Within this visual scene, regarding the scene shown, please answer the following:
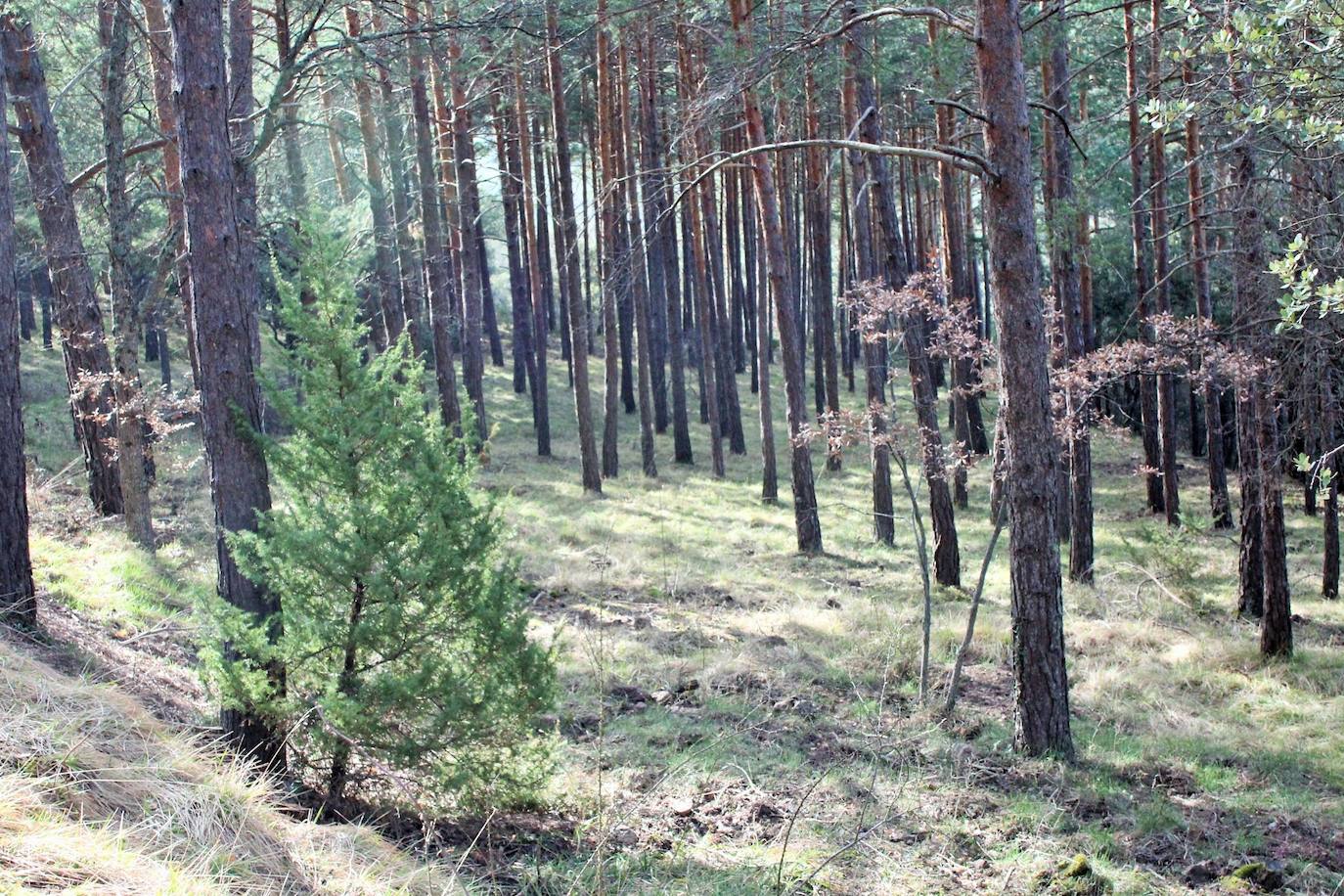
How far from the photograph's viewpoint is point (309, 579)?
18.6 feet

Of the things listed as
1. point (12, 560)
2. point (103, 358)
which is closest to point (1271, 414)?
point (12, 560)

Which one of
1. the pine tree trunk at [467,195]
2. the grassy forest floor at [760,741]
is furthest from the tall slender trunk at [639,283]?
the grassy forest floor at [760,741]

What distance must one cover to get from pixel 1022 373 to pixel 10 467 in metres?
7.25

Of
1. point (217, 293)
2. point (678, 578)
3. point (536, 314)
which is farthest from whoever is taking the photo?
point (536, 314)

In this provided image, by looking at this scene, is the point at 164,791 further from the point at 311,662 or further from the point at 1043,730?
the point at 1043,730

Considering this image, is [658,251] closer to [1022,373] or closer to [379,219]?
[379,219]

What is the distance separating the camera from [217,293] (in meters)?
6.06

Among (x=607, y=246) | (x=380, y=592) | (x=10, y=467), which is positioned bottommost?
(x=380, y=592)

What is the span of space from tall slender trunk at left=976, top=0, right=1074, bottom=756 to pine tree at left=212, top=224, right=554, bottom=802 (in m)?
3.80

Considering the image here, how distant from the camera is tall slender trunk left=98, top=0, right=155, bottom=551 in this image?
11469 millimetres

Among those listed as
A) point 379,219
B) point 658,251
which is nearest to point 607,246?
point 379,219

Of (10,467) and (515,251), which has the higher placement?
(515,251)

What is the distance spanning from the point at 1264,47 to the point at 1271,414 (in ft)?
24.0

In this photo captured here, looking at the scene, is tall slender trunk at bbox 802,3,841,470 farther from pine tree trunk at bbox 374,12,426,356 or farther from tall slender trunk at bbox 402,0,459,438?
pine tree trunk at bbox 374,12,426,356
